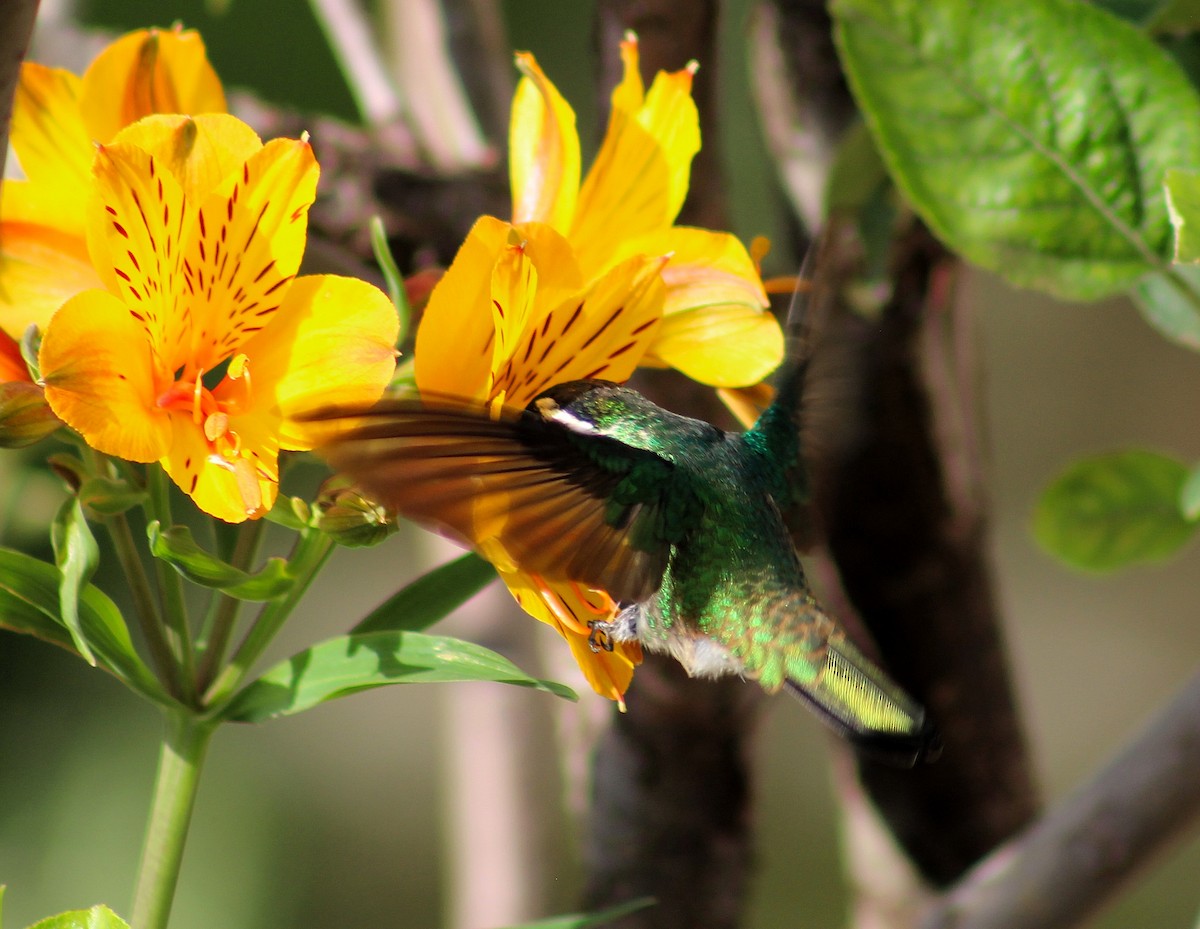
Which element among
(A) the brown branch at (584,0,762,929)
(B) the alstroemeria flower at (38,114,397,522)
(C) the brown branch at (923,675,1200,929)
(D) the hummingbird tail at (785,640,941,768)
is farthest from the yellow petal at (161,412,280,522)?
(C) the brown branch at (923,675,1200,929)

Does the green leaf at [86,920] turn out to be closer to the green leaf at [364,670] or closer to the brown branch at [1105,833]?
the green leaf at [364,670]

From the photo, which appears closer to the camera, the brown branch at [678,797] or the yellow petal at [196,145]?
the yellow petal at [196,145]

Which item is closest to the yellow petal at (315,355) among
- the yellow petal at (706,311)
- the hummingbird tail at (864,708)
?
the yellow petal at (706,311)

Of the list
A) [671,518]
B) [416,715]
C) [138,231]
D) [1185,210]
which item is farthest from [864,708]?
[416,715]

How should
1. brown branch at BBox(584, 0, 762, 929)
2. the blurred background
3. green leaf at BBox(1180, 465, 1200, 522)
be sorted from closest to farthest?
green leaf at BBox(1180, 465, 1200, 522), brown branch at BBox(584, 0, 762, 929), the blurred background

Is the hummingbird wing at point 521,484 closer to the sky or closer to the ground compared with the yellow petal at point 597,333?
closer to the ground

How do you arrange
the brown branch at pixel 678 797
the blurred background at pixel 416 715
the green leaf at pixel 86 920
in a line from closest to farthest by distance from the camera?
the green leaf at pixel 86 920, the brown branch at pixel 678 797, the blurred background at pixel 416 715

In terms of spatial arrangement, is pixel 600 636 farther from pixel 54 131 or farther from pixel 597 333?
pixel 54 131

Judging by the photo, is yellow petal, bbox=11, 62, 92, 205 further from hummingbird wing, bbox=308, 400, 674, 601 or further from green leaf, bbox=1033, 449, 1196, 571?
green leaf, bbox=1033, 449, 1196, 571

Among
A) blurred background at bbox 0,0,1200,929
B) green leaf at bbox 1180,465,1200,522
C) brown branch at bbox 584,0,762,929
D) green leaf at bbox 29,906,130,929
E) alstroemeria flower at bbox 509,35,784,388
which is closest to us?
green leaf at bbox 29,906,130,929
